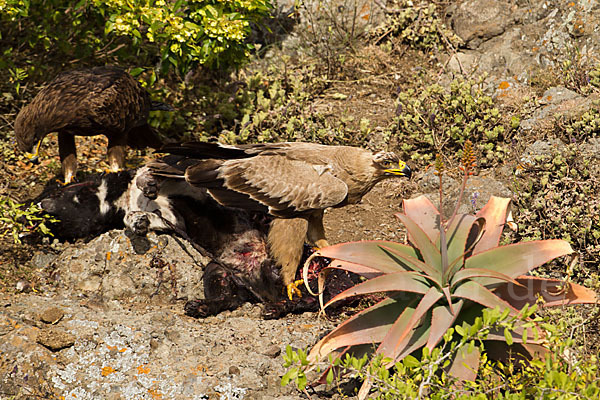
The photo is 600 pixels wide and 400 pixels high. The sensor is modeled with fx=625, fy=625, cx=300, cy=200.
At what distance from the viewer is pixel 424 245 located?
12.0 ft

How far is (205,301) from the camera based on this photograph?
4.82 m

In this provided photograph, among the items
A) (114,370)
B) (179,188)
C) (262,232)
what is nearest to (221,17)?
(179,188)

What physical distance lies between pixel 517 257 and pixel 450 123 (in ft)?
11.0

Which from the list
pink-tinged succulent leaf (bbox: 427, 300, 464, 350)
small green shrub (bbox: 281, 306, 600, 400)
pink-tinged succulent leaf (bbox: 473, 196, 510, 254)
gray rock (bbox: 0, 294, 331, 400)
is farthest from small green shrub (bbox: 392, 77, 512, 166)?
small green shrub (bbox: 281, 306, 600, 400)

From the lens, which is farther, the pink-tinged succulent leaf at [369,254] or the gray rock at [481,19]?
the gray rock at [481,19]

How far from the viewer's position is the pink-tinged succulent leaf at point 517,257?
3.53m

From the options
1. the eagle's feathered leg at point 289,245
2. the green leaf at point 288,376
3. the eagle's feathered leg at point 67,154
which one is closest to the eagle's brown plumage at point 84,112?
the eagle's feathered leg at point 67,154

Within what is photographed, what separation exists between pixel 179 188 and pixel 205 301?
112cm

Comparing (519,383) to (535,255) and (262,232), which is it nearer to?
(535,255)

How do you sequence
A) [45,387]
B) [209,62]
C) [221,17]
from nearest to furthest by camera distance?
[45,387], [221,17], [209,62]

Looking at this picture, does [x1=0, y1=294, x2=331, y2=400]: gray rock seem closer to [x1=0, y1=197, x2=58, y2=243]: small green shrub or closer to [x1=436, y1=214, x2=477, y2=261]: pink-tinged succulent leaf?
[x1=0, y1=197, x2=58, y2=243]: small green shrub

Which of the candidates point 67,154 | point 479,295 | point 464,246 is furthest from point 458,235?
point 67,154

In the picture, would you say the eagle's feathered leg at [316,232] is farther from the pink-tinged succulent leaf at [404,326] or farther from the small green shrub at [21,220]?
the small green shrub at [21,220]

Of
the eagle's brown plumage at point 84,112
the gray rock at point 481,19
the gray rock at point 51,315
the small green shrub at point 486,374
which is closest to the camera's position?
the small green shrub at point 486,374
